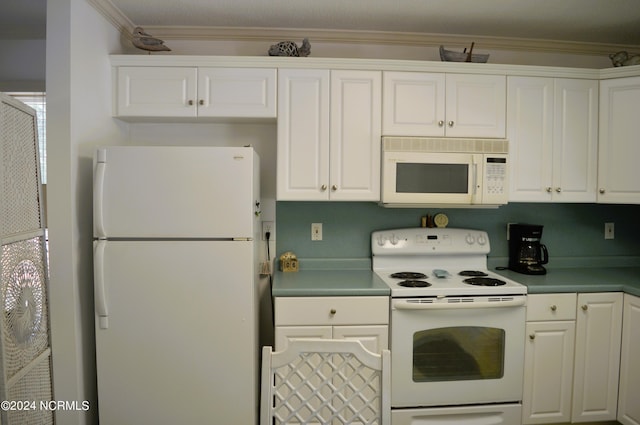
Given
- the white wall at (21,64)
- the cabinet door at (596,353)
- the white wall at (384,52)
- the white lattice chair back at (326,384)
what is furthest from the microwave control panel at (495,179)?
the white wall at (21,64)

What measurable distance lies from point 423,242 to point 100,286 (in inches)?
76.2

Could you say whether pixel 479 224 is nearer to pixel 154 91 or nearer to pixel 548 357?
pixel 548 357

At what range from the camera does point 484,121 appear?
2188mm

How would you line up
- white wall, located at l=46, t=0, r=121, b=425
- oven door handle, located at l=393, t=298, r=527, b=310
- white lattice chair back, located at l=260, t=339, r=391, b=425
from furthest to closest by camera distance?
oven door handle, located at l=393, t=298, r=527, b=310 → white wall, located at l=46, t=0, r=121, b=425 → white lattice chair back, located at l=260, t=339, r=391, b=425

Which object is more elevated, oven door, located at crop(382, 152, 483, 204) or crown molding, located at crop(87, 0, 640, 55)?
crown molding, located at crop(87, 0, 640, 55)

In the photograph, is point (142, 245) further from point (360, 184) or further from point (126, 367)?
point (360, 184)

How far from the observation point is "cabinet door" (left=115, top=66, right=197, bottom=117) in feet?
6.79

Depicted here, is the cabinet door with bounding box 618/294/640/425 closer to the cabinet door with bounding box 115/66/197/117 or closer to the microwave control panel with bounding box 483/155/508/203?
the microwave control panel with bounding box 483/155/508/203

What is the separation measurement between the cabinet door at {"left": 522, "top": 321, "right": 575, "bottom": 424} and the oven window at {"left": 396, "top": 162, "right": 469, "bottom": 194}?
914 millimetres

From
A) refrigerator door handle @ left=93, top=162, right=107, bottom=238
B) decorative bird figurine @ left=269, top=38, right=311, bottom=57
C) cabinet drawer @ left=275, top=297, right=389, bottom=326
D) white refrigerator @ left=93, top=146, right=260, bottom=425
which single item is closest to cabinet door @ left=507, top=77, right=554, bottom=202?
cabinet drawer @ left=275, top=297, right=389, bottom=326

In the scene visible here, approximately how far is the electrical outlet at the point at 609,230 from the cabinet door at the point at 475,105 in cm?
126

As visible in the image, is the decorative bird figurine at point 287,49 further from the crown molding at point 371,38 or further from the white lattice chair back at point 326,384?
the white lattice chair back at point 326,384

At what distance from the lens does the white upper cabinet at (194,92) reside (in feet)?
6.81

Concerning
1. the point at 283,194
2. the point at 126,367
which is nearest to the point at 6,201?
the point at 126,367
